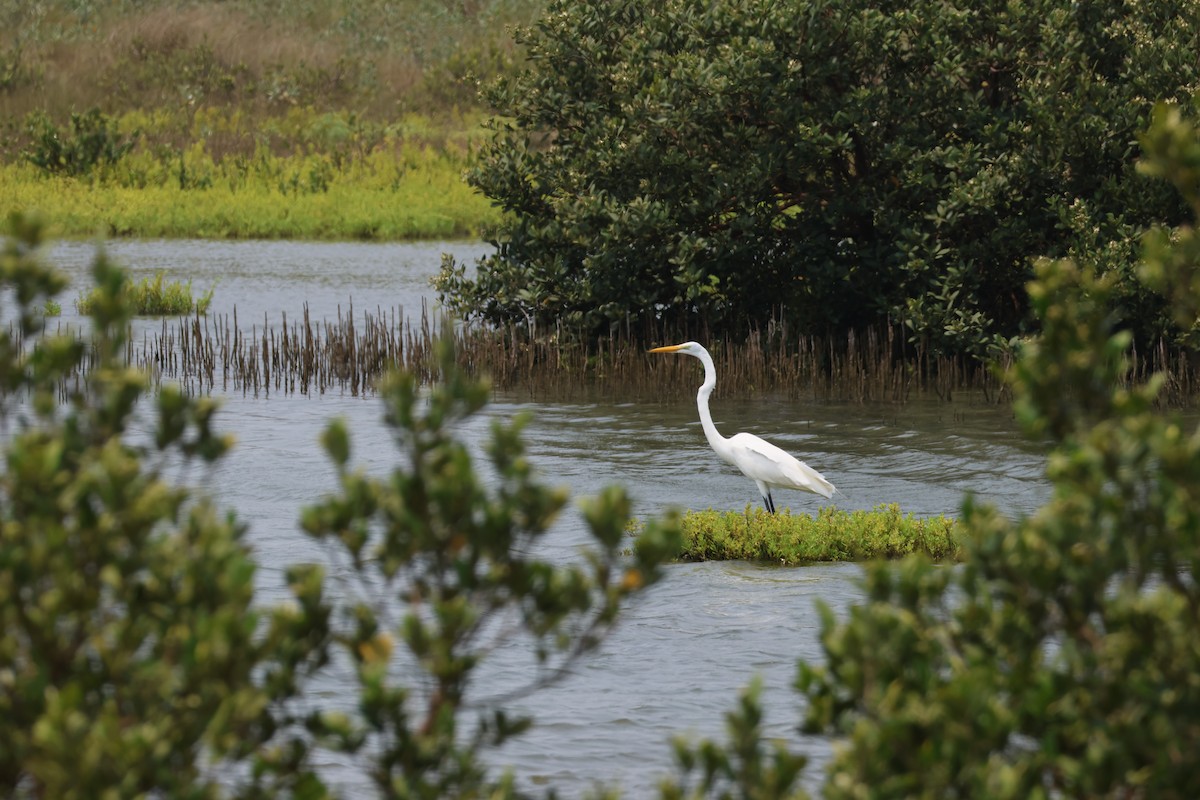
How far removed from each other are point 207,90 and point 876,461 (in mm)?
30084

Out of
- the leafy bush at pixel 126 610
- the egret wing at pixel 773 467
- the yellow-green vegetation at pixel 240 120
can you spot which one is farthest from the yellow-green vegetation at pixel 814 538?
the yellow-green vegetation at pixel 240 120

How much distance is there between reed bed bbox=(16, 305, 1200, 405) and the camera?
15438 millimetres

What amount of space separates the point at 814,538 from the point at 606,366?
698cm

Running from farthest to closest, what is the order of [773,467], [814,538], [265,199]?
[265,199]
[773,467]
[814,538]

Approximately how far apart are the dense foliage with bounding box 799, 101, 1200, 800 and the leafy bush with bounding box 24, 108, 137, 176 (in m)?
30.2

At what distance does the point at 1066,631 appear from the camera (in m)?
3.43

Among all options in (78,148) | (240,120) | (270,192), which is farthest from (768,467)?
(240,120)

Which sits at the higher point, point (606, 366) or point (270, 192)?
point (270, 192)

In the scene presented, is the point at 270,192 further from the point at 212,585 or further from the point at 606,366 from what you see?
the point at 212,585

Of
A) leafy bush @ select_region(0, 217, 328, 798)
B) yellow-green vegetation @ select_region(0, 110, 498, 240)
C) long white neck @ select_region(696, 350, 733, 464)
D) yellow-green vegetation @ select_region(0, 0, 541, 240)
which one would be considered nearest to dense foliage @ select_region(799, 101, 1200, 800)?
leafy bush @ select_region(0, 217, 328, 798)

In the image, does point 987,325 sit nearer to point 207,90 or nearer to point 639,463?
point 639,463

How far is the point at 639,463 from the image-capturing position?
42.9 feet

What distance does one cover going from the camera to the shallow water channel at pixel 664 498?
6.93 meters

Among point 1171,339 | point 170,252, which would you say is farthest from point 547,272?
point 170,252
